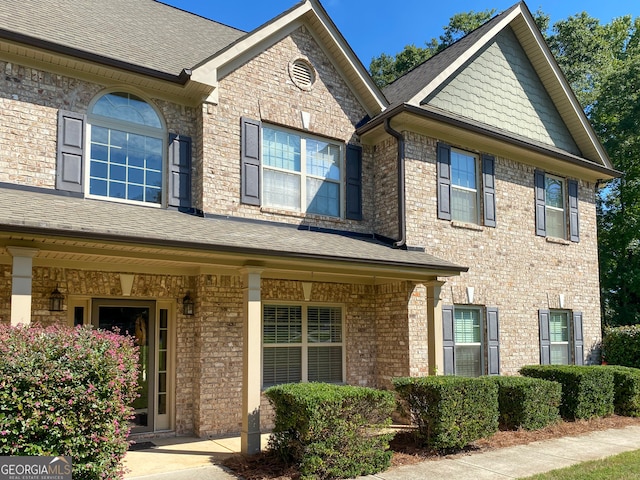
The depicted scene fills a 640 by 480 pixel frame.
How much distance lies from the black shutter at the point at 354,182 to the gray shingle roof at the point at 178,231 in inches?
34.5

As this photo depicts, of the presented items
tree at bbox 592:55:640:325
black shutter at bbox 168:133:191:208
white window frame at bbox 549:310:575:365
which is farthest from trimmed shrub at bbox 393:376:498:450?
tree at bbox 592:55:640:325

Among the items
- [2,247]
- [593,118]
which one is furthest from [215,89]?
[593,118]

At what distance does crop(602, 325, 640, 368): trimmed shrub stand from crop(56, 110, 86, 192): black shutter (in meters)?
12.7

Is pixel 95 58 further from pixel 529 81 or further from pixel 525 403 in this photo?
pixel 529 81

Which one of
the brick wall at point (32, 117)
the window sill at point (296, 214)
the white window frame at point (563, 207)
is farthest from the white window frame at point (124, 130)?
the white window frame at point (563, 207)

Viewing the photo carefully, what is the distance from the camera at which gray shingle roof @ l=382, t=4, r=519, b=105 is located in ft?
39.4

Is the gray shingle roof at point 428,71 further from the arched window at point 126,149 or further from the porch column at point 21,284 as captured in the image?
the porch column at point 21,284

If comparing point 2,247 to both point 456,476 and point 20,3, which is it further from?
point 456,476

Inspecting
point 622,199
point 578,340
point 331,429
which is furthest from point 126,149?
point 622,199

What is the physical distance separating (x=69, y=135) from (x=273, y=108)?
12.0ft

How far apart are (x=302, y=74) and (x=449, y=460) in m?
7.54

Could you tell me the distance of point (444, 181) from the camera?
453 inches

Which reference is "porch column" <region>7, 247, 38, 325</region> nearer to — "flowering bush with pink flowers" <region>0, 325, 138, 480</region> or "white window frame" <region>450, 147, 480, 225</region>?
"flowering bush with pink flowers" <region>0, 325, 138, 480</region>

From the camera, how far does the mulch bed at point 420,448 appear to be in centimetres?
690
